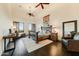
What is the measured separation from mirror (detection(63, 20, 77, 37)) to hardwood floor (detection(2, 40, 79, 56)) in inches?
12.0

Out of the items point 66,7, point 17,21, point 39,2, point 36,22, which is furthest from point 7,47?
point 66,7

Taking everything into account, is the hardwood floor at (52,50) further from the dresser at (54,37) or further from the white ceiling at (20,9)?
the white ceiling at (20,9)

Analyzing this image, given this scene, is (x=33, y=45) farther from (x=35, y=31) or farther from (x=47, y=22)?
(x=47, y=22)

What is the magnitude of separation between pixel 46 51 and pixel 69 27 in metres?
0.80

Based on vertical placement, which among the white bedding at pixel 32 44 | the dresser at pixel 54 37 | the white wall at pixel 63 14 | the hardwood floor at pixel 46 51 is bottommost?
the hardwood floor at pixel 46 51

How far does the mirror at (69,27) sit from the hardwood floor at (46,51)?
1.00ft

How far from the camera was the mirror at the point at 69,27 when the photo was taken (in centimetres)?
216

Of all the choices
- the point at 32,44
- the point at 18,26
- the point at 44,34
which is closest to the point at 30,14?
Answer: the point at 18,26

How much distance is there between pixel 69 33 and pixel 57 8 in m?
0.67

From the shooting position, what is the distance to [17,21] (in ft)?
7.08

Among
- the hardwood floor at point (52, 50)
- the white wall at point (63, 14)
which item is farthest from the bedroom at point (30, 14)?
the hardwood floor at point (52, 50)

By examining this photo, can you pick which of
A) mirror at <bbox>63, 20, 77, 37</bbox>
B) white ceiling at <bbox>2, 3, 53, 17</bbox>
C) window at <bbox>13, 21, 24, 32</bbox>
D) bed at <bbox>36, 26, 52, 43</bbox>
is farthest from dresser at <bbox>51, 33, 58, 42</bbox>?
window at <bbox>13, 21, 24, 32</bbox>

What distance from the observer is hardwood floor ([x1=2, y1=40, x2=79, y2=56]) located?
2178 millimetres

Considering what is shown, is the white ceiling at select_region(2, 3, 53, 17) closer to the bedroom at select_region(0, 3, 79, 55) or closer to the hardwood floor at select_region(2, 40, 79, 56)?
the bedroom at select_region(0, 3, 79, 55)
